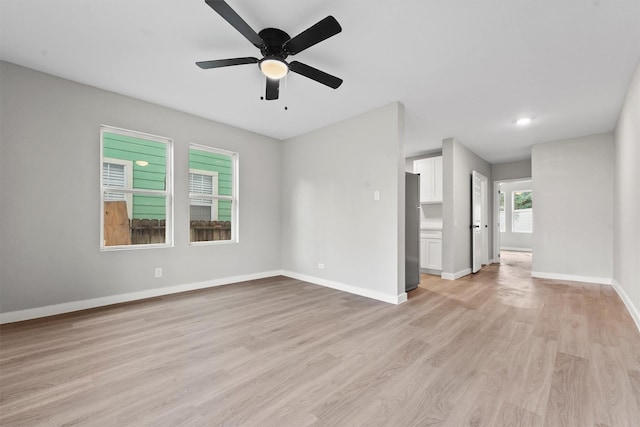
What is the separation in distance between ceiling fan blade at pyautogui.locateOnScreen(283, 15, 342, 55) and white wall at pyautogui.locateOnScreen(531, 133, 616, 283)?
18.1ft

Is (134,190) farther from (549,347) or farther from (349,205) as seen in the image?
(549,347)

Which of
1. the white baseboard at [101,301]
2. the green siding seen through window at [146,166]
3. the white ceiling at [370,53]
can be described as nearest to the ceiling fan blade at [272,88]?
the white ceiling at [370,53]

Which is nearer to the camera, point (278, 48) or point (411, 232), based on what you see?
point (278, 48)

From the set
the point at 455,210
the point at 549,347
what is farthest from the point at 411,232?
the point at 549,347

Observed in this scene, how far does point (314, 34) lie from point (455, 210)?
14.3 feet

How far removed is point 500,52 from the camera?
2.57 m

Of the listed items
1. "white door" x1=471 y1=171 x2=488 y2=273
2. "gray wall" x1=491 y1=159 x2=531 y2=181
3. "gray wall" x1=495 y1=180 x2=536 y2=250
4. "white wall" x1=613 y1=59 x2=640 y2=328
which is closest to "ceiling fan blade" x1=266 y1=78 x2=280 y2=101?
"white wall" x1=613 y1=59 x2=640 y2=328

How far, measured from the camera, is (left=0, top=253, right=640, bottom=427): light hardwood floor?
5.20 feet

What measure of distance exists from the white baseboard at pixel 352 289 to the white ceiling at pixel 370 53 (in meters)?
2.63

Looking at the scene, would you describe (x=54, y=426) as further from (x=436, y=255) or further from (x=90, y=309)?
(x=436, y=255)

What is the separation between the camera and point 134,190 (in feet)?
12.4

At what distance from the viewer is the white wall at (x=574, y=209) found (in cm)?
482

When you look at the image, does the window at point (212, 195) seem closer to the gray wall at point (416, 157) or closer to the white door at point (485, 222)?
the gray wall at point (416, 157)

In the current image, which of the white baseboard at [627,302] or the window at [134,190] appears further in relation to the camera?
the window at [134,190]
